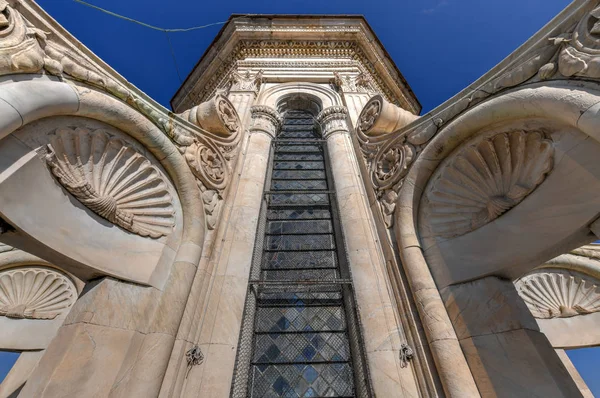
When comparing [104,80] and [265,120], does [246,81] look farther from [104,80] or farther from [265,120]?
[104,80]

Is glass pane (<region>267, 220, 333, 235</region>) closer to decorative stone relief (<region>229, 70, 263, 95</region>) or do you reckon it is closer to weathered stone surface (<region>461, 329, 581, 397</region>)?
weathered stone surface (<region>461, 329, 581, 397</region>)

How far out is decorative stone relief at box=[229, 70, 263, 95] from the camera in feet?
26.1

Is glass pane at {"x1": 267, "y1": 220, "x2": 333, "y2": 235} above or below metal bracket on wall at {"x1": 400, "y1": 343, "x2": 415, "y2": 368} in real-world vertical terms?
above

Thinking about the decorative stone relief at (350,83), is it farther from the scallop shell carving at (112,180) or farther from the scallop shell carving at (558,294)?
the scallop shell carving at (558,294)

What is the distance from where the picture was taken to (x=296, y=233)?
4.93m

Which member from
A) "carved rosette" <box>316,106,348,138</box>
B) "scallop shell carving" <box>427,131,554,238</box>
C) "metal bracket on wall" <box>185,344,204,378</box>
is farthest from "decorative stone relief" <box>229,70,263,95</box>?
"metal bracket on wall" <box>185,344,204,378</box>

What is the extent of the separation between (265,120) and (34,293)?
6.34m

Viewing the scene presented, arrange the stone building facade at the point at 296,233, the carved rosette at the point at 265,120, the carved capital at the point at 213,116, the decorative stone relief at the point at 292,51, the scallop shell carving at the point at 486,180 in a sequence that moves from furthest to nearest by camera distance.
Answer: the decorative stone relief at the point at 292,51 → the carved rosette at the point at 265,120 → the carved capital at the point at 213,116 → the scallop shell carving at the point at 486,180 → the stone building facade at the point at 296,233

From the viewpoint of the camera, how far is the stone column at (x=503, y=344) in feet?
8.23

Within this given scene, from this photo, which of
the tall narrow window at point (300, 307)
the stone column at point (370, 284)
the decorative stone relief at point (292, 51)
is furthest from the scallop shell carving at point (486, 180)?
the decorative stone relief at point (292, 51)

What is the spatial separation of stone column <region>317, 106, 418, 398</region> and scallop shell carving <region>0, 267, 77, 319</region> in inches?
242

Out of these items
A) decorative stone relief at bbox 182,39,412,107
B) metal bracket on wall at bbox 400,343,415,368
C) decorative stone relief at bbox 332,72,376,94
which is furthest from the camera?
decorative stone relief at bbox 182,39,412,107

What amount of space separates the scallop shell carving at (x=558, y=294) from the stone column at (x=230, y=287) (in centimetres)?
635

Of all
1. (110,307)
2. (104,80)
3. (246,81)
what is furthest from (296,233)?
(246,81)
